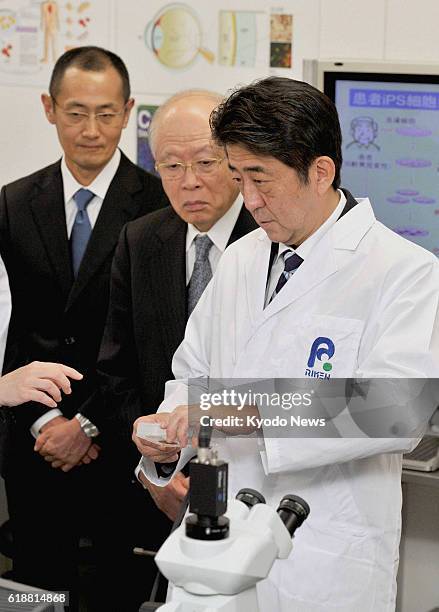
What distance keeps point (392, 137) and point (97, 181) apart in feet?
2.90

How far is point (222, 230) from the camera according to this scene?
7.57 feet

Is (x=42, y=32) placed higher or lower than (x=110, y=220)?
higher

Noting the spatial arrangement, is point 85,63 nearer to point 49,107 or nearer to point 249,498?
point 49,107

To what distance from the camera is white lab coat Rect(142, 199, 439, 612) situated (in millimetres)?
1660

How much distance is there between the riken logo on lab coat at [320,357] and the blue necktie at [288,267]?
152 mm

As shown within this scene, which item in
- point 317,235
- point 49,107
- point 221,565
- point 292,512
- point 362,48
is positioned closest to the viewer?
point 221,565

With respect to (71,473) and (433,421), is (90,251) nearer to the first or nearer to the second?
(71,473)

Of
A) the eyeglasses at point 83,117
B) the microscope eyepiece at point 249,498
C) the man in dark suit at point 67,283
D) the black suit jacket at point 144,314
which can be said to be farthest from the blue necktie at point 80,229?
the microscope eyepiece at point 249,498

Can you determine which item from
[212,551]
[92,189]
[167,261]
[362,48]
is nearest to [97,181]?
[92,189]

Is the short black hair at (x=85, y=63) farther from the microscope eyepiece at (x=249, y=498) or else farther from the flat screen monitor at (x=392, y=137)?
the microscope eyepiece at (x=249, y=498)

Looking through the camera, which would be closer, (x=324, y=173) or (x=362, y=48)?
(x=324, y=173)

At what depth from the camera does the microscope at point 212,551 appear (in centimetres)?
108

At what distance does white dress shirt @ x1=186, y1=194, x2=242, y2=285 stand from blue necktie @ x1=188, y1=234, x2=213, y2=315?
0.01 metres

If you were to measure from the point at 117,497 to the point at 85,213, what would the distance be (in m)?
A: 0.82
